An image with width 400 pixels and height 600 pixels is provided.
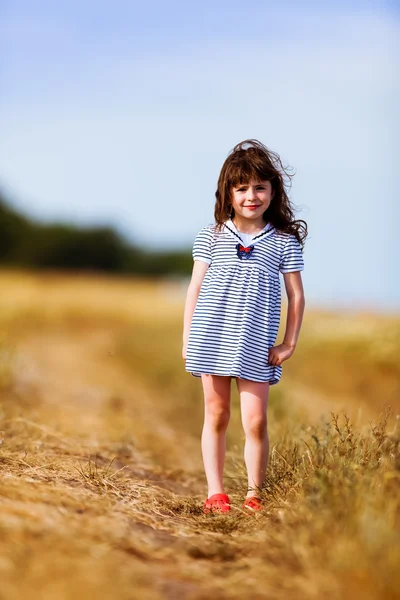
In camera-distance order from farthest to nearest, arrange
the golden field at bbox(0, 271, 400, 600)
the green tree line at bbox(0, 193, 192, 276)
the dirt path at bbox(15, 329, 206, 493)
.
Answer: the green tree line at bbox(0, 193, 192, 276)
the dirt path at bbox(15, 329, 206, 493)
the golden field at bbox(0, 271, 400, 600)

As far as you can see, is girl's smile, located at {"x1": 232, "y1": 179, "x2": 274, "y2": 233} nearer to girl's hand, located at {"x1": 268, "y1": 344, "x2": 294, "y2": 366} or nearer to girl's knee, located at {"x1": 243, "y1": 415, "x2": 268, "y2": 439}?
girl's hand, located at {"x1": 268, "y1": 344, "x2": 294, "y2": 366}

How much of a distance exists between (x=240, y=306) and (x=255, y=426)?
0.53 metres

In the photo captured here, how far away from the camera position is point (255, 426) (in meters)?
3.38

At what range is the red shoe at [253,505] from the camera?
3.14 m

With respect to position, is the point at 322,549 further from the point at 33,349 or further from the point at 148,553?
the point at 33,349

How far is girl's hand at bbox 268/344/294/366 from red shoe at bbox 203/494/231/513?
62 cm

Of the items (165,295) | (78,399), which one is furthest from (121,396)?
(165,295)

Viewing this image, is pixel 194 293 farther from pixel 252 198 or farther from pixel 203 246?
pixel 252 198

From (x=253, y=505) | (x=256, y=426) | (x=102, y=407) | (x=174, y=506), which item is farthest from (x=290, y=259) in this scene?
(x=102, y=407)

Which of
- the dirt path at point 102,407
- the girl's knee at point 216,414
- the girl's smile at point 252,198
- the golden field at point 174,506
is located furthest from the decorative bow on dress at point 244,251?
the dirt path at point 102,407

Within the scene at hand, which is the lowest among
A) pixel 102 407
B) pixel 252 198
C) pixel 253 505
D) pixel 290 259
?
pixel 102 407

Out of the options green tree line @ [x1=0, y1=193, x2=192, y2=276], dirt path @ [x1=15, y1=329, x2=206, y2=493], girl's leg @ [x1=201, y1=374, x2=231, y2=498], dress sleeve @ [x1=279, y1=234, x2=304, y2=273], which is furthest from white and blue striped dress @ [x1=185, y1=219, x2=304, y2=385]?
green tree line @ [x1=0, y1=193, x2=192, y2=276]

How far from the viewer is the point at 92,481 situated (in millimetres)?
3258

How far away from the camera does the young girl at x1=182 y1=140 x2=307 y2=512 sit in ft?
11.0
